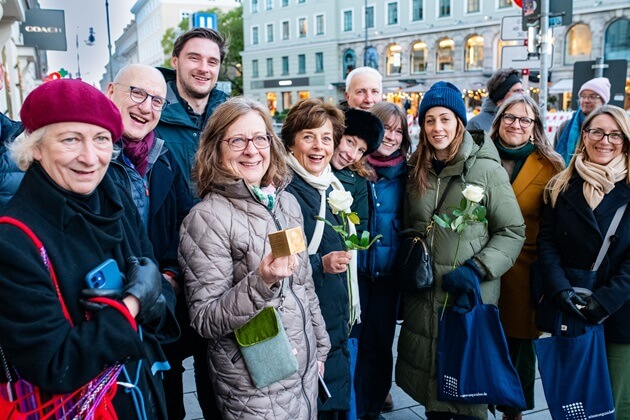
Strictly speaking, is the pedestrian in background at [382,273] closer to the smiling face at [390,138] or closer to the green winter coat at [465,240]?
the smiling face at [390,138]

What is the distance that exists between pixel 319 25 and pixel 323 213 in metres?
50.3

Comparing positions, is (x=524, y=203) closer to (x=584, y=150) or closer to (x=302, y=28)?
(x=584, y=150)

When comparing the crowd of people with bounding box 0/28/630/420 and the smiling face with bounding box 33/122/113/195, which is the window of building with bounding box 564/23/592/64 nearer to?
the crowd of people with bounding box 0/28/630/420

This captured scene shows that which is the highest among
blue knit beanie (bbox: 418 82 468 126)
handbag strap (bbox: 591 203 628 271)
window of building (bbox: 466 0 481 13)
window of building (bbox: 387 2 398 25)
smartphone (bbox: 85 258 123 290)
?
window of building (bbox: 387 2 398 25)

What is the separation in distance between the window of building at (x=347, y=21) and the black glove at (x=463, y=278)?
47.9 m

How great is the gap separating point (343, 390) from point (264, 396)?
732mm

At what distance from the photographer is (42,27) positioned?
1437cm

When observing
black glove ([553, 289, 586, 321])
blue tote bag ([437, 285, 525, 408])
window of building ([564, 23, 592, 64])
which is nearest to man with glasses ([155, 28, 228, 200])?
blue tote bag ([437, 285, 525, 408])

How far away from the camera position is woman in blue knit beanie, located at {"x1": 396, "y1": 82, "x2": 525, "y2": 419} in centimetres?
335

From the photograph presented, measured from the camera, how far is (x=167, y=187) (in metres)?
2.87

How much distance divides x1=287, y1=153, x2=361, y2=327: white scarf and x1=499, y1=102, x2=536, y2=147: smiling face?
53.4 inches

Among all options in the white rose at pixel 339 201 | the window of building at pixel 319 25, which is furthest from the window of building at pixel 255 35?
the white rose at pixel 339 201

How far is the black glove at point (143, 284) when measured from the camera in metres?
1.86

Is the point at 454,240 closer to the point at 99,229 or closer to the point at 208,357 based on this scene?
the point at 208,357
